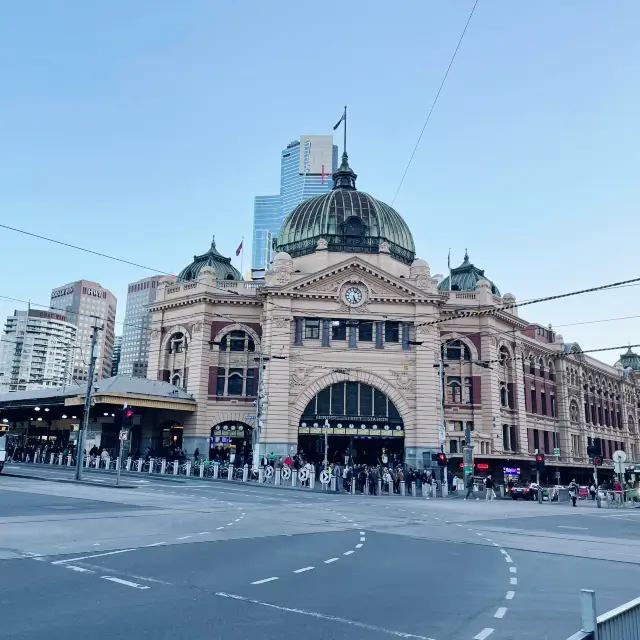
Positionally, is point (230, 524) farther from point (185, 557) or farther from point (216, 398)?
point (216, 398)

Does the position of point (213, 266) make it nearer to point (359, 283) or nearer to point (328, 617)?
point (359, 283)

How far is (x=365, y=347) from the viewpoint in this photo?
185ft

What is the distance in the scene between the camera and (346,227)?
6334 cm

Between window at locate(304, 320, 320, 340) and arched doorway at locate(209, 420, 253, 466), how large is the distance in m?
10.2

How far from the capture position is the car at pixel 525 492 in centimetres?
4631

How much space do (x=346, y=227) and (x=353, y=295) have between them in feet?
30.9

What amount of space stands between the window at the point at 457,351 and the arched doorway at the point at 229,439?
64.6 feet

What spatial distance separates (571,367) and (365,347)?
35164 millimetres

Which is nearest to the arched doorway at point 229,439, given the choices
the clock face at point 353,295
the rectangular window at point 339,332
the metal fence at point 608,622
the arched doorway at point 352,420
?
the arched doorway at point 352,420

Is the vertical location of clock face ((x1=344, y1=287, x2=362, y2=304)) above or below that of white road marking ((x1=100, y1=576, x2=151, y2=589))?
above

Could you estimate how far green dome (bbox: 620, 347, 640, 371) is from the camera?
348ft

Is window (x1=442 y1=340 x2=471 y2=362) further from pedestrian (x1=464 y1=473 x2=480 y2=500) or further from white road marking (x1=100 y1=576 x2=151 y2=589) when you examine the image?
white road marking (x1=100 y1=576 x2=151 y2=589)

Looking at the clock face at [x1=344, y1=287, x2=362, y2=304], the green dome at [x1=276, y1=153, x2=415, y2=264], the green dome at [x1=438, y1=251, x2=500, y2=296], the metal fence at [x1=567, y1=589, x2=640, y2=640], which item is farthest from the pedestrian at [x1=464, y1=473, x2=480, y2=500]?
the metal fence at [x1=567, y1=589, x2=640, y2=640]

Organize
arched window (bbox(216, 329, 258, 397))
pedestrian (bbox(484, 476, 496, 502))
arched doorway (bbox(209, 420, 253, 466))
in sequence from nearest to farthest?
1. pedestrian (bbox(484, 476, 496, 502))
2. arched doorway (bbox(209, 420, 253, 466))
3. arched window (bbox(216, 329, 258, 397))
